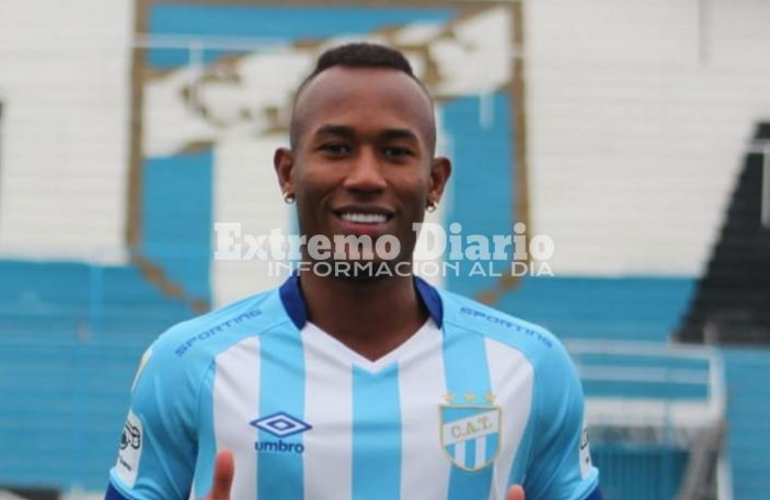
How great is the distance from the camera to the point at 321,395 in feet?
5.82

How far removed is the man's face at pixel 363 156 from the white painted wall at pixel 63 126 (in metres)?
6.16

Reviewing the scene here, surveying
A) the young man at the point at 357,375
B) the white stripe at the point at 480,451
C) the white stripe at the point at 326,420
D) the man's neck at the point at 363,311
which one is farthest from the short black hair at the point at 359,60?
the white stripe at the point at 480,451

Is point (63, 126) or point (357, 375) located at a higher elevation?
point (63, 126)

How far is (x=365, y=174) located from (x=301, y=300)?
0.99 feet

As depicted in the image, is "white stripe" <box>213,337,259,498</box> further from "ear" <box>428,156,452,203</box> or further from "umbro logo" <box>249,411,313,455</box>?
"ear" <box>428,156,452,203</box>

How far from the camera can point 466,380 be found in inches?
71.9

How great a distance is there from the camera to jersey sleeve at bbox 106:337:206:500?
5.65ft

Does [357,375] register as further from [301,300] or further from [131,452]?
[131,452]

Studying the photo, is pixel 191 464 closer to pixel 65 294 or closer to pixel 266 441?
pixel 266 441

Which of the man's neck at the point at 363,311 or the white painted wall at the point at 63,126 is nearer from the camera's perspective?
the man's neck at the point at 363,311

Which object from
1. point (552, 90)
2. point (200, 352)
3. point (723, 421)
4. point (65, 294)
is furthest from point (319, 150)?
point (552, 90)

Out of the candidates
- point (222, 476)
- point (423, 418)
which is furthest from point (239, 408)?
point (423, 418)

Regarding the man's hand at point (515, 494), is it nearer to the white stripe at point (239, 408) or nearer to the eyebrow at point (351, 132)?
the white stripe at point (239, 408)

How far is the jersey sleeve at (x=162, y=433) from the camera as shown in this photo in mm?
1724
